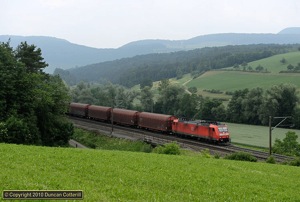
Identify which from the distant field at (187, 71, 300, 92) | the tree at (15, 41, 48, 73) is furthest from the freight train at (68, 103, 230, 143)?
the distant field at (187, 71, 300, 92)

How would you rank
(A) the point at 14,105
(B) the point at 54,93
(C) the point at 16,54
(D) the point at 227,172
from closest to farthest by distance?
(D) the point at 227,172 < (A) the point at 14,105 < (B) the point at 54,93 < (C) the point at 16,54

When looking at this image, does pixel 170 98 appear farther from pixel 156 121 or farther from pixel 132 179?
pixel 132 179

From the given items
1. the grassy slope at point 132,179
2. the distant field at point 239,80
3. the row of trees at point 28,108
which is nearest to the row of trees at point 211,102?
the distant field at point 239,80

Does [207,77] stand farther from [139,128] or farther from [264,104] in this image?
[139,128]

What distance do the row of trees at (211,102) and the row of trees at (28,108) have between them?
57.6 metres

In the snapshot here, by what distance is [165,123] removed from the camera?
68812 mm

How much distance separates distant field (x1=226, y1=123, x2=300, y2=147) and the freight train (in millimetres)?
12912

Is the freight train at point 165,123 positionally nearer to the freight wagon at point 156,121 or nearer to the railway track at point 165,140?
the freight wagon at point 156,121

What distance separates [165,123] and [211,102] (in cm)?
4716

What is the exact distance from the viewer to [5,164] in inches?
750

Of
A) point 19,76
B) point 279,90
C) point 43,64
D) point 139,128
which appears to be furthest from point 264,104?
point 19,76

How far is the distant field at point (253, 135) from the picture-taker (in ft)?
235

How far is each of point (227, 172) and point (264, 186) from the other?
398 cm

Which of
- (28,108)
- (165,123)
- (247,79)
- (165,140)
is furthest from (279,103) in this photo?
(28,108)
